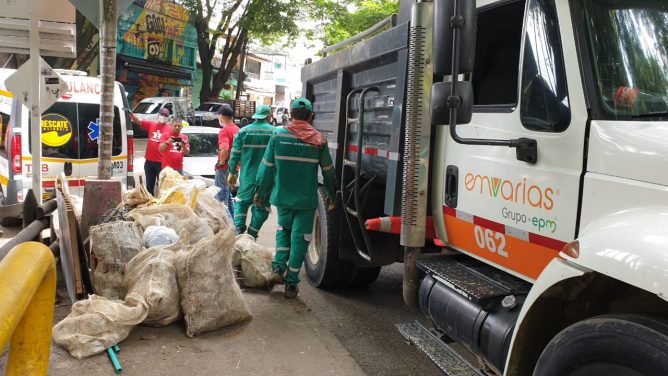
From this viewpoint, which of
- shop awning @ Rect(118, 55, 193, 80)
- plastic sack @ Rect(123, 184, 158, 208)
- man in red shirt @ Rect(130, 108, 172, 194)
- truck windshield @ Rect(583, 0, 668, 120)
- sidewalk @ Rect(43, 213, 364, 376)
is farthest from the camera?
shop awning @ Rect(118, 55, 193, 80)

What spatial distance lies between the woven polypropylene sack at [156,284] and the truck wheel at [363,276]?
180 centimetres

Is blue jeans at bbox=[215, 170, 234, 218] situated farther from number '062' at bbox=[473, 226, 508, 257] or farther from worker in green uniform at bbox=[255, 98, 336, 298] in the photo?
number '062' at bbox=[473, 226, 508, 257]

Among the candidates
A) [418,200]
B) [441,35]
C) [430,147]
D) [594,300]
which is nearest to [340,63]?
[430,147]

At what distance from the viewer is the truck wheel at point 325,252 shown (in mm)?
5148

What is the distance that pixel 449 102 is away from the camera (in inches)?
98.5

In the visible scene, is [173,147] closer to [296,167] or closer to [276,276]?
[276,276]

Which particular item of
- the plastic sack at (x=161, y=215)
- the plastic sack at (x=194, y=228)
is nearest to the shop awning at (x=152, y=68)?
the plastic sack at (x=161, y=215)

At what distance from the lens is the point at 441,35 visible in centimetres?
249

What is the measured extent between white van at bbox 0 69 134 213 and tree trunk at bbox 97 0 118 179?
238cm

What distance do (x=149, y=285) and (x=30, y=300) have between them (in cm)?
212

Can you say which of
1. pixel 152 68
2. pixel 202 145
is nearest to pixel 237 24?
pixel 152 68

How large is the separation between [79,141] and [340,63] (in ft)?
14.4

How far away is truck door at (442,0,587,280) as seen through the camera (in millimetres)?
2465

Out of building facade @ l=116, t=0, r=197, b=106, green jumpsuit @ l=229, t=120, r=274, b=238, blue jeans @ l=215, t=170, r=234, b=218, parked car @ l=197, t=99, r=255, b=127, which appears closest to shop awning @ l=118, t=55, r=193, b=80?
building facade @ l=116, t=0, r=197, b=106
